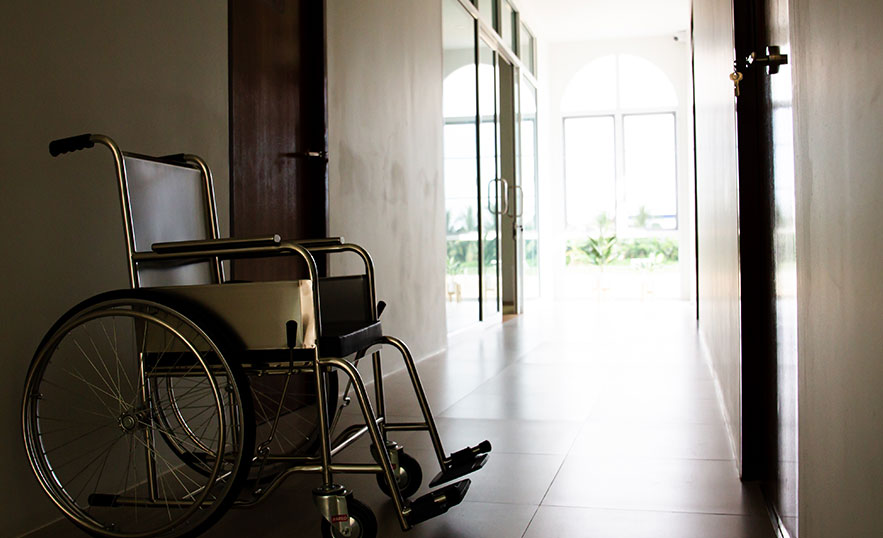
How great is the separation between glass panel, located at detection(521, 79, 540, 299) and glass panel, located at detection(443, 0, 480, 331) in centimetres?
224

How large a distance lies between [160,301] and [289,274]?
1.78 m

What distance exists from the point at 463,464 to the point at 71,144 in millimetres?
1186

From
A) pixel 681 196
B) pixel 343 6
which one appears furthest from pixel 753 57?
pixel 681 196

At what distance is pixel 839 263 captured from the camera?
1049 millimetres

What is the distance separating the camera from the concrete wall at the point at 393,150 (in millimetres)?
3901

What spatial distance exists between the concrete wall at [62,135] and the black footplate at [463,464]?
978mm

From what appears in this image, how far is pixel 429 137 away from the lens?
5285mm

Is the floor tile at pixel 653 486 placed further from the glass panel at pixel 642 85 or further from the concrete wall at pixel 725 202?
the glass panel at pixel 642 85

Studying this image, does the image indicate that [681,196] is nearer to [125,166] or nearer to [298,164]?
[298,164]

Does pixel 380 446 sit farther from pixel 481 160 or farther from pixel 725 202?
pixel 481 160

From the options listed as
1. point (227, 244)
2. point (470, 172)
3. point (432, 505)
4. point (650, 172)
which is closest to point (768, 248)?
point (432, 505)

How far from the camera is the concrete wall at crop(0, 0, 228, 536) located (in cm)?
193

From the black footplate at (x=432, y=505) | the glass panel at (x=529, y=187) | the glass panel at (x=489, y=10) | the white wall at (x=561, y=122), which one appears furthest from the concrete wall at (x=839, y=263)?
the white wall at (x=561, y=122)

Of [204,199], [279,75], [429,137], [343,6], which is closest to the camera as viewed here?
[204,199]
